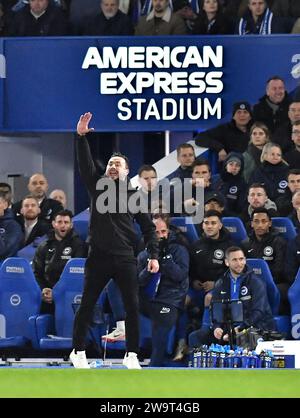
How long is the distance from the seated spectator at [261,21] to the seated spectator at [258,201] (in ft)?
8.49

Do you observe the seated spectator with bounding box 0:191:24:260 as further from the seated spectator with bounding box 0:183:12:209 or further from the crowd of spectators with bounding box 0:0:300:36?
the crowd of spectators with bounding box 0:0:300:36

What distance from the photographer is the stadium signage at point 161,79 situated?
2003 centimetres

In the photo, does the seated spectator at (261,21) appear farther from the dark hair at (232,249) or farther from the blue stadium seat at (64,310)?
the blue stadium seat at (64,310)

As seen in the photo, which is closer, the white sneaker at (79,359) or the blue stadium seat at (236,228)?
the white sneaker at (79,359)

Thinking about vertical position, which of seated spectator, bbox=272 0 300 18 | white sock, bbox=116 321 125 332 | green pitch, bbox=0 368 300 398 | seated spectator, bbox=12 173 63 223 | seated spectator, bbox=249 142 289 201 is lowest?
green pitch, bbox=0 368 300 398

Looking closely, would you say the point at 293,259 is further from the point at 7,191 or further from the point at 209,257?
the point at 7,191

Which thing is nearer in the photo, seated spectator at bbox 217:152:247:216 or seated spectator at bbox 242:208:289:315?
seated spectator at bbox 242:208:289:315

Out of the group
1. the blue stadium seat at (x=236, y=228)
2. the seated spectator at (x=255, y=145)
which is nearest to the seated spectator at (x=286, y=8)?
the seated spectator at (x=255, y=145)

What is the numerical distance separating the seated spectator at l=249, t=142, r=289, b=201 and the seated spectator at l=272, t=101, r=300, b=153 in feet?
1.42

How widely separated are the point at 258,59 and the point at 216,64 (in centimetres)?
48

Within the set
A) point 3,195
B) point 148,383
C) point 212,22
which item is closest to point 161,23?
point 212,22

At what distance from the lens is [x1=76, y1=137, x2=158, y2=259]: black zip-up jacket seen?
1508 centimetres

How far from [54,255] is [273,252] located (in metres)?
2.33

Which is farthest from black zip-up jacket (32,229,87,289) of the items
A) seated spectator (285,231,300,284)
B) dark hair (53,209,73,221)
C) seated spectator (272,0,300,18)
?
seated spectator (272,0,300,18)
